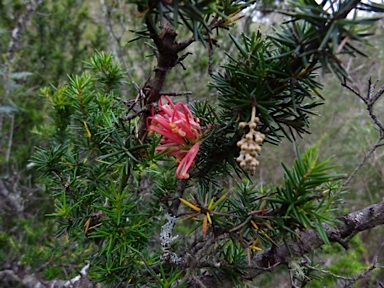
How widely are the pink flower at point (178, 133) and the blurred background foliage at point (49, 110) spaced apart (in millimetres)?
152

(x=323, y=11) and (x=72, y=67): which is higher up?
(x=72, y=67)

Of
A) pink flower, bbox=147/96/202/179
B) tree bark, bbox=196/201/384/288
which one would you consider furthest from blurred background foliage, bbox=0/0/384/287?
tree bark, bbox=196/201/384/288

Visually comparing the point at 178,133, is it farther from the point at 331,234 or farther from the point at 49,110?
the point at 49,110

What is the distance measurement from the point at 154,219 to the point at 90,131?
28 cm

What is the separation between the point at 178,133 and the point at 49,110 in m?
0.70

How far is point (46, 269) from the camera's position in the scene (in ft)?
4.39

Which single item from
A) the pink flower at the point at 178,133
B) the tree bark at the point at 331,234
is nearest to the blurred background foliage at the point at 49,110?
the pink flower at the point at 178,133

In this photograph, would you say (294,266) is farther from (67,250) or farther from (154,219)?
(67,250)

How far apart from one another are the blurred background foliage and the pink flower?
0.50 feet

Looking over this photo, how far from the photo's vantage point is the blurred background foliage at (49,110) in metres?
1.50

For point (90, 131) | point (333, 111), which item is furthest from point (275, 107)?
point (333, 111)

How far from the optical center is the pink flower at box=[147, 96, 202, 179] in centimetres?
59

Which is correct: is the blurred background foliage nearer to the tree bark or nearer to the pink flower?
the pink flower

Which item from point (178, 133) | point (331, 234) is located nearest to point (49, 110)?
point (178, 133)
